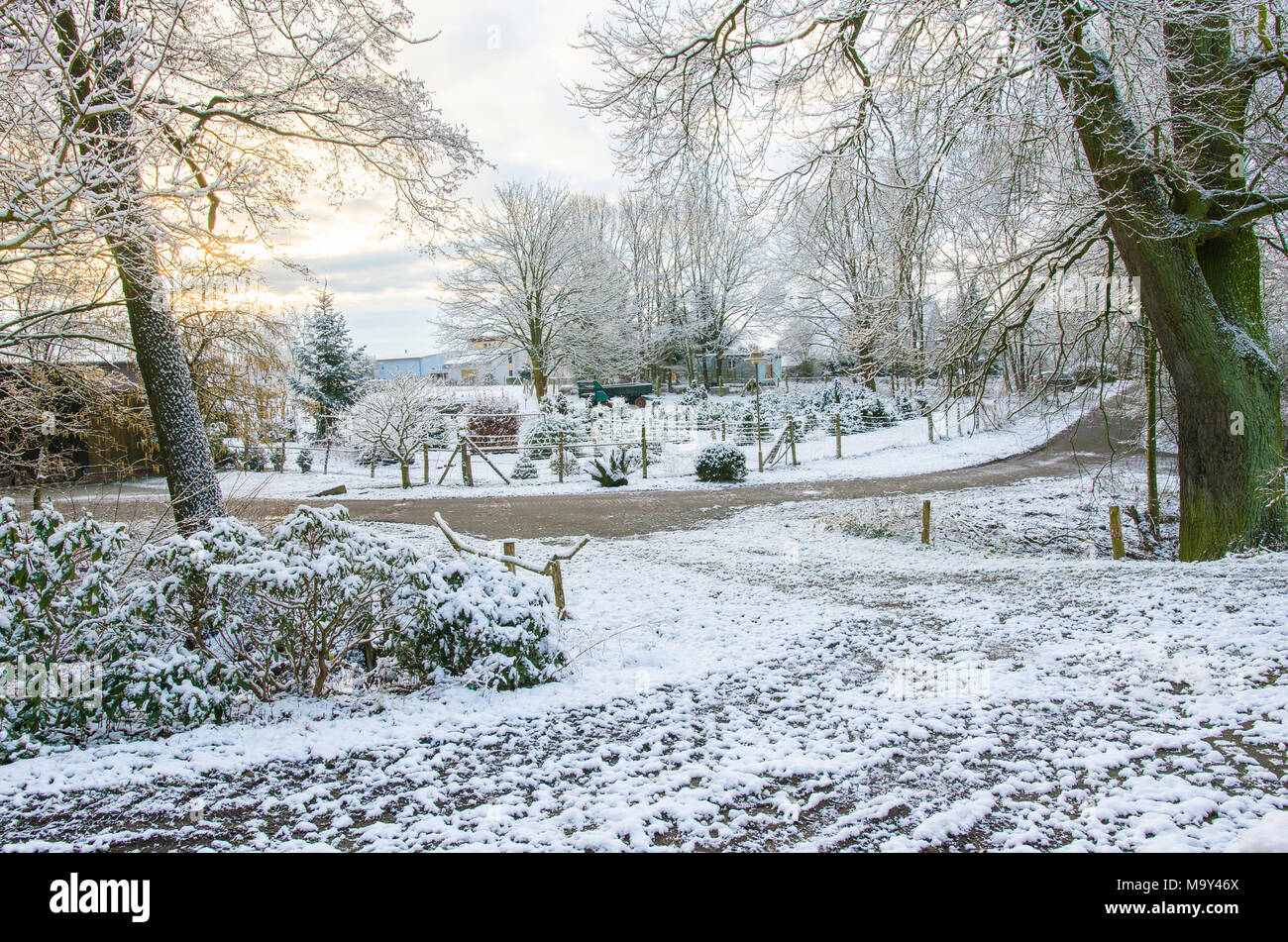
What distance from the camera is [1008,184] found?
23.8ft

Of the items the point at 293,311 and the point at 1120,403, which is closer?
the point at 1120,403

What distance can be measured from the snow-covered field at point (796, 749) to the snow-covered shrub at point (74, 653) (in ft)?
0.77

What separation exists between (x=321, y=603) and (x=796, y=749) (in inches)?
125

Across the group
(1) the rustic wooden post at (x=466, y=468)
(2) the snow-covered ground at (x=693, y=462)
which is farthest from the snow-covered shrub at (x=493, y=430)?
(1) the rustic wooden post at (x=466, y=468)

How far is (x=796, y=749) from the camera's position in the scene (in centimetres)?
369

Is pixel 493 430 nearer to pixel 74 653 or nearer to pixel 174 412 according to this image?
pixel 174 412

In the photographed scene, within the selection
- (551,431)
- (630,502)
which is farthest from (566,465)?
(630,502)

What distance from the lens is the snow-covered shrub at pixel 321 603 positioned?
4.19 m

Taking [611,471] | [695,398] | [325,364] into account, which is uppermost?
[325,364]

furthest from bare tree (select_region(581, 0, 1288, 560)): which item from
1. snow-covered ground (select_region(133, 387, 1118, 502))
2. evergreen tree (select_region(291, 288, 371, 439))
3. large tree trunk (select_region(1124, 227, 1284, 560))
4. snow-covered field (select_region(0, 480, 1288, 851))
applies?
evergreen tree (select_region(291, 288, 371, 439))

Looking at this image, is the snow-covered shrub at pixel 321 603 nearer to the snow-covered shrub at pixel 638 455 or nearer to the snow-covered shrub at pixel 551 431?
the snow-covered shrub at pixel 638 455
